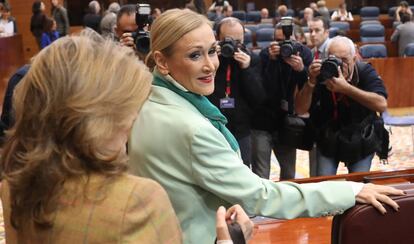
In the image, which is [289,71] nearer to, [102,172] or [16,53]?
[102,172]

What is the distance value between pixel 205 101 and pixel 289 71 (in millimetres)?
1795

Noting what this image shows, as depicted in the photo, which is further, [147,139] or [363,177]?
[363,177]

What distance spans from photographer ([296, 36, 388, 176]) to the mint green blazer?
1.42m

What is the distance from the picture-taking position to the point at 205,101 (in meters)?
1.49

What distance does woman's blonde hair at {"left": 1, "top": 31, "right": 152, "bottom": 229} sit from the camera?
3.03 feet

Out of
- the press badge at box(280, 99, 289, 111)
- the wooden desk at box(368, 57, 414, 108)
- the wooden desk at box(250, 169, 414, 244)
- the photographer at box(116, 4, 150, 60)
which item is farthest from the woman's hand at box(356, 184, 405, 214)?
the wooden desk at box(368, 57, 414, 108)

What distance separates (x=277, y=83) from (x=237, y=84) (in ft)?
0.72

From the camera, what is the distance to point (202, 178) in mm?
1321

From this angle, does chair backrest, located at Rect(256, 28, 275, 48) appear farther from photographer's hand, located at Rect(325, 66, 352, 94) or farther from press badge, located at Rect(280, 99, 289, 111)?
photographer's hand, located at Rect(325, 66, 352, 94)

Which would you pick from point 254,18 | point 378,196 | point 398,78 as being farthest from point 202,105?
point 254,18

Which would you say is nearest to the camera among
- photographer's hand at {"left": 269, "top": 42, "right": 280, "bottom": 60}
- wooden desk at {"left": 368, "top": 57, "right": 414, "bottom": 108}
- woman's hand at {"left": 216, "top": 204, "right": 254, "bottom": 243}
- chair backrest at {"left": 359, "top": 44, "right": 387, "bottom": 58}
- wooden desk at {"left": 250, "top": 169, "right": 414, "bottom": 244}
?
woman's hand at {"left": 216, "top": 204, "right": 254, "bottom": 243}

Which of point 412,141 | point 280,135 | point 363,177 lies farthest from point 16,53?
point 363,177

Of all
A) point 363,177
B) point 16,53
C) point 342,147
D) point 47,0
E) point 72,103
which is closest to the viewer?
point 72,103

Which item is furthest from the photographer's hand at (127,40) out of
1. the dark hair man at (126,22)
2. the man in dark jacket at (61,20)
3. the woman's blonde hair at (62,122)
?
the man in dark jacket at (61,20)
